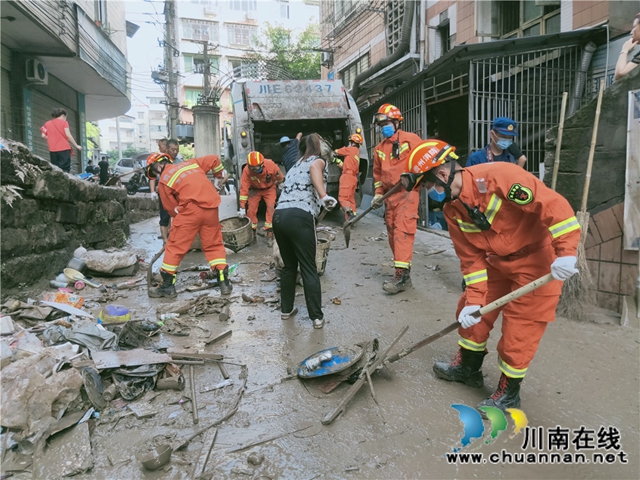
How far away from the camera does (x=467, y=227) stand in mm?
2342

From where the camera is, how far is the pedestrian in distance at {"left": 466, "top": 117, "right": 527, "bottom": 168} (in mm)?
4031

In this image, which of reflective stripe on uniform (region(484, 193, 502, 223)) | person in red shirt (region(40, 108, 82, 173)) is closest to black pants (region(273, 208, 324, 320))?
reflective stripe on uniform (region(484, 193, 502, 223))

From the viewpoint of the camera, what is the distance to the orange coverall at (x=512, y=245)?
82.5 inches

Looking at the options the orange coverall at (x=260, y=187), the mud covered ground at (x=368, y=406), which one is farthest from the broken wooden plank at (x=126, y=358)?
the orange coverall at (x=260, y=187)

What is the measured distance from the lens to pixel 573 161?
3.77 metres

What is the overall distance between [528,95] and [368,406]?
6.43 metres

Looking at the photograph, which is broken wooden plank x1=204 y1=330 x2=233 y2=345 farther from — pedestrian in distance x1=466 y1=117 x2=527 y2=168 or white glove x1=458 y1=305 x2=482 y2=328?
pedestrian in distance x1=466 y1=117 x2=527 y2=168

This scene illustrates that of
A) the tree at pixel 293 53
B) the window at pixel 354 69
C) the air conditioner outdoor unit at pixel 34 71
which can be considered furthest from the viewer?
the tree at pixel 293 53

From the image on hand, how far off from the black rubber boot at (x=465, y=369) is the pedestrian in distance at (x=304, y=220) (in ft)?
3.80

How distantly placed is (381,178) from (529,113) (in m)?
4.21

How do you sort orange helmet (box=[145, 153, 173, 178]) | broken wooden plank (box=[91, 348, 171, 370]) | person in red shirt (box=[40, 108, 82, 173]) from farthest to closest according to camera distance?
1. person in red shirt (box=[40, 108, 82, 173])
2. orange helmet (box=[145, 153, 173, 178])
3. broken wooden plank (box=[91, 348, 171, 370])

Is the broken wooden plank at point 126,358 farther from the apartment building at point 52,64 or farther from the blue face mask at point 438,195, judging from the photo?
the apartment building at point 52,64

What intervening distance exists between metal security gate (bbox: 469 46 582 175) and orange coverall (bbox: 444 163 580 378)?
481 cm

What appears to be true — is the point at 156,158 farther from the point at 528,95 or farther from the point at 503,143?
the point at 528,95
